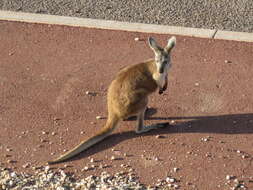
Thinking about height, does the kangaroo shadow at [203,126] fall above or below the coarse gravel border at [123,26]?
below

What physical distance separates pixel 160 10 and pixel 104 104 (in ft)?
8.45

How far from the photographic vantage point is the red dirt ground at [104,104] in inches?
238

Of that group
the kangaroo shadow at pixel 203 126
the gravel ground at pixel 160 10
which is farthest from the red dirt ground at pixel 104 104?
the gravel ground at pixel 160 10

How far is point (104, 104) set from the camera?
22.6ft

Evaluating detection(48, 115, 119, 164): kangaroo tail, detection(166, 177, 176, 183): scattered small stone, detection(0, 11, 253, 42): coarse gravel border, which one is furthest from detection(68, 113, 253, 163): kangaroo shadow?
detection(0, 11, 253, 42): coarse gravel border

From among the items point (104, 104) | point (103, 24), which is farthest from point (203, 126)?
point (103, 24)

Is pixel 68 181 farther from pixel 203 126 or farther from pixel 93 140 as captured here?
pixel 203 126

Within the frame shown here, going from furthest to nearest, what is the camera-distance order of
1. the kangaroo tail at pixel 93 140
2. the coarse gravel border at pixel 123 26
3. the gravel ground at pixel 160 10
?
the gravel ground at pixel 160 10 → the coarse gravel border at pixel 123 26 → the kangaroo tail at pixel 93 140

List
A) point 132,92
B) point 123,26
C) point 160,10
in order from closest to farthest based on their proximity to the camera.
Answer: point 132,92
point 123,26
point 160,10

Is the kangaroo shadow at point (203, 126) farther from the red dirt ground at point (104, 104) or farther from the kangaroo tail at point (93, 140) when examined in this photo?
the kangaroo tail at point (93, 140)

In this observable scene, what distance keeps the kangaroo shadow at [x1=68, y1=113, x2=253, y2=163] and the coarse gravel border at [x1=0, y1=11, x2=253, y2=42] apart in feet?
5.93

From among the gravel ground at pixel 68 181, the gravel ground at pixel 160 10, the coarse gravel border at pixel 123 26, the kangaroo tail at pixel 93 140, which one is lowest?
the gravel ground at pixel 68 181

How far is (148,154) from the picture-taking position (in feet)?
20.2

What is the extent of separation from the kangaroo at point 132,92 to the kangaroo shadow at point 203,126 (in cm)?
15
